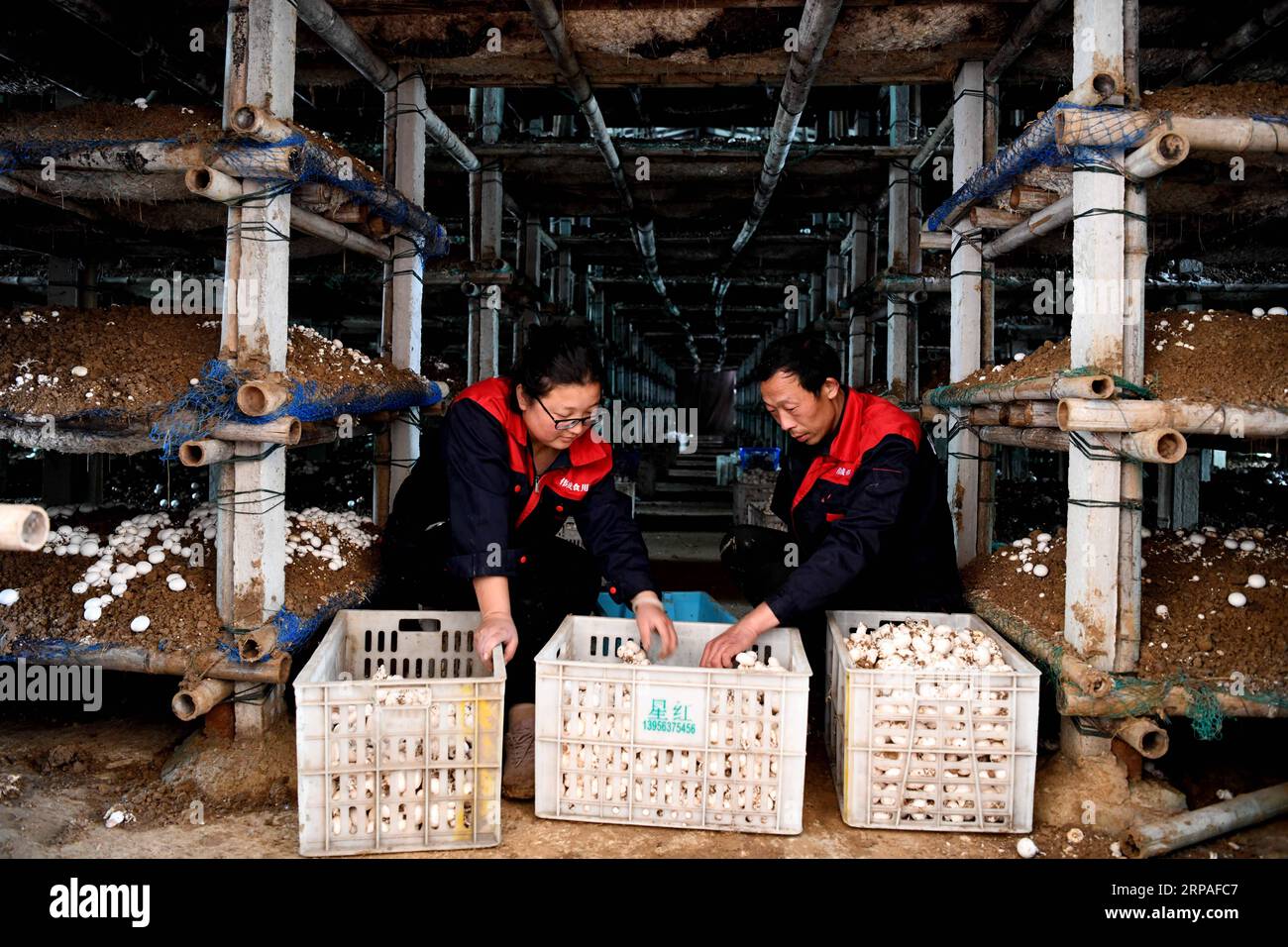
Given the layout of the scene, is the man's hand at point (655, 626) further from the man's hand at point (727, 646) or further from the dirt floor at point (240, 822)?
the dirt floor at point (240, 822)

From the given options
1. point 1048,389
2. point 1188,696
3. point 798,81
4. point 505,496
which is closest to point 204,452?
point 505,496

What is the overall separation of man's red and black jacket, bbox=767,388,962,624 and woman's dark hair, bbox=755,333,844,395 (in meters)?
0.19

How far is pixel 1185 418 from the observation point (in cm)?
289

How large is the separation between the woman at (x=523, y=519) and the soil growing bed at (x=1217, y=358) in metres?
1.69

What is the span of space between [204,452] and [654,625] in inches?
63.9

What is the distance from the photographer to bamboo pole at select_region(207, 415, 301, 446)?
317 cm

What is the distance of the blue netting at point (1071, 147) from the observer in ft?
9.64

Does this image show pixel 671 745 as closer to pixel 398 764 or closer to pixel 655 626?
pixel 655 626

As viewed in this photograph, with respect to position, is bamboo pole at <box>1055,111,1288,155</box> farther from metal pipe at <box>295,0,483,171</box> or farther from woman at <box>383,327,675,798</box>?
metal pipe at <box>295,0,483,171</box>

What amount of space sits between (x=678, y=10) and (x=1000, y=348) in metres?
8.92

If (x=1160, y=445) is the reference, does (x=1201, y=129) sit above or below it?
above

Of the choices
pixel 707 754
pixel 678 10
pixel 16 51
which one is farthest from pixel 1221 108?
pixel 16 51

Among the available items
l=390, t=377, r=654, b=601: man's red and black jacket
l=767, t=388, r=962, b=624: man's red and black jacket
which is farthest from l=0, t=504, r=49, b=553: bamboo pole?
l=767, t=388, r=962, b=624: man's red and black jacket

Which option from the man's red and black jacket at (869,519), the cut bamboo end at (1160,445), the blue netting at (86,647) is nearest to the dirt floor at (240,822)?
the blue netting at (86,647)
